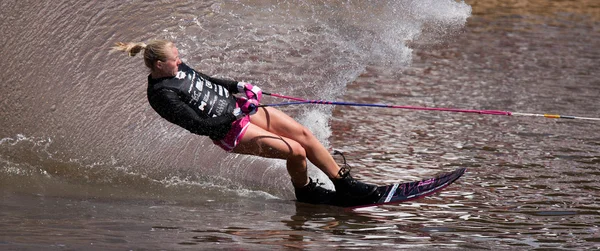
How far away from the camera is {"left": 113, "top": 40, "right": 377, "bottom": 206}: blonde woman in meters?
5.77

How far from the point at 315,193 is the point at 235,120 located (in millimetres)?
882

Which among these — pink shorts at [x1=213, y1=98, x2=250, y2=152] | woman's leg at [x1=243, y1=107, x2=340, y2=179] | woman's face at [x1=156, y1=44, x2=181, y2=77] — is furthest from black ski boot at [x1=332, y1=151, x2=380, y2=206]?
woman's face at [x1=156, y1=44, x2=181, y2=77]

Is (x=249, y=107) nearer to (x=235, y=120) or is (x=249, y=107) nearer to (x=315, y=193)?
(x=235, y=120)

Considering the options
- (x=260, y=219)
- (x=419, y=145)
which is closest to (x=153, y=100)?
(x=260, y=219)

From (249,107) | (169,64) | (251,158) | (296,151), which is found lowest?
(251,158)

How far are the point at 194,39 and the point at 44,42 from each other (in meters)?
1.29

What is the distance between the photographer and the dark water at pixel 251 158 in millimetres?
5484

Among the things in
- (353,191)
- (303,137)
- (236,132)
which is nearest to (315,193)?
(353,191)

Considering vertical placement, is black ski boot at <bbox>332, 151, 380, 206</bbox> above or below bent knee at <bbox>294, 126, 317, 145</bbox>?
below

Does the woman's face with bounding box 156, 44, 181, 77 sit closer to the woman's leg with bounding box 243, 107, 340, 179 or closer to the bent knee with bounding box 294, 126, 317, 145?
the woman's leg with bounding box 243, 107, 340, 179

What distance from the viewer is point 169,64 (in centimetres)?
575

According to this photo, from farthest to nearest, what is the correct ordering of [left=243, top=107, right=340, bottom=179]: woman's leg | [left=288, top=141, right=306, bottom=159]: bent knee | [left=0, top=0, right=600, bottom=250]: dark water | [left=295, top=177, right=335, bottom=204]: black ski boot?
[left=295, top=177, right=335, bottom=204]: black ski boot → [left=243, top=107, right=340, bottom=179]: woman's leg → [left=288, top=141, right=306, bottom=159]: bent knee → [left=0, top=0, right=600, bottom=250]: dark water

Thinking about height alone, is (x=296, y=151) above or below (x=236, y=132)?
below

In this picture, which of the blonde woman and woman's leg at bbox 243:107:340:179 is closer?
the blonde woman
